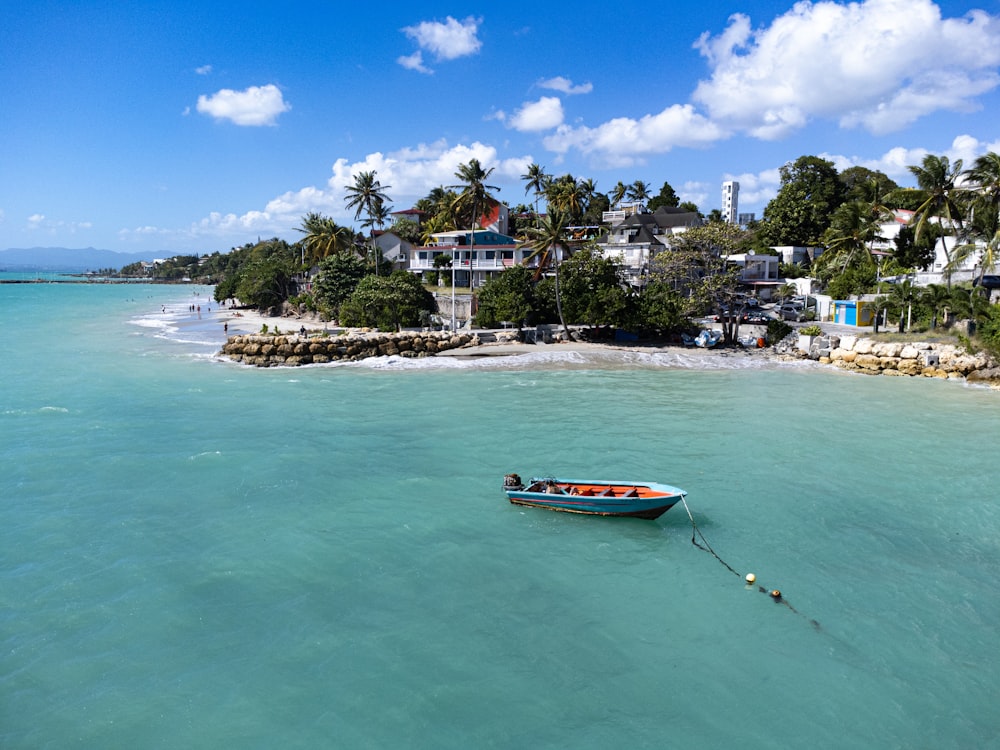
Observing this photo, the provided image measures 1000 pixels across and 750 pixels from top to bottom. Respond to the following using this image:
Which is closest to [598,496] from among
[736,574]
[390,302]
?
[736,574]

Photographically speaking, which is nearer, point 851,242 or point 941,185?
point 941,185

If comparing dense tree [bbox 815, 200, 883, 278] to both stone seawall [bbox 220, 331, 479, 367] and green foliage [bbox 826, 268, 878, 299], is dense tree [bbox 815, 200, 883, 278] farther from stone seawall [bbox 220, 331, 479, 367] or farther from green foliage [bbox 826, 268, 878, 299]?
stone seawall [bbox 220, 331, 479, 367]

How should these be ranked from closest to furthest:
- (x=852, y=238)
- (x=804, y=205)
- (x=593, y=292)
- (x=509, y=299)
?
(x=593, y=292) < (x=509, y=299) < (x=852, y=238) < (x=804, y=205)

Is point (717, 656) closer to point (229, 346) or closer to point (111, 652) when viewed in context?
point (111, 652)

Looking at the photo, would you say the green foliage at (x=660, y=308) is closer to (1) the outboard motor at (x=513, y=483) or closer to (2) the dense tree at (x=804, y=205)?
(1) the outboard motor at (x=513, y=483)

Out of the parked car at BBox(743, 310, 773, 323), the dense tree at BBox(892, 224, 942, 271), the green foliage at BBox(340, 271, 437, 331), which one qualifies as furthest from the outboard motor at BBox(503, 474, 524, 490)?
the dense tree at BBox(892, 224, 942, 271)

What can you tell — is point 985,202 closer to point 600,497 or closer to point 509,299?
point 509,299

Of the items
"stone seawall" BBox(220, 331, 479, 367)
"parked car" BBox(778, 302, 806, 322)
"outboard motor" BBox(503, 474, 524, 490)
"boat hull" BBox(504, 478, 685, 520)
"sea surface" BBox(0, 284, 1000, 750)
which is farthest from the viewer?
"parked car" BBox(778, 302, 806, 322)
